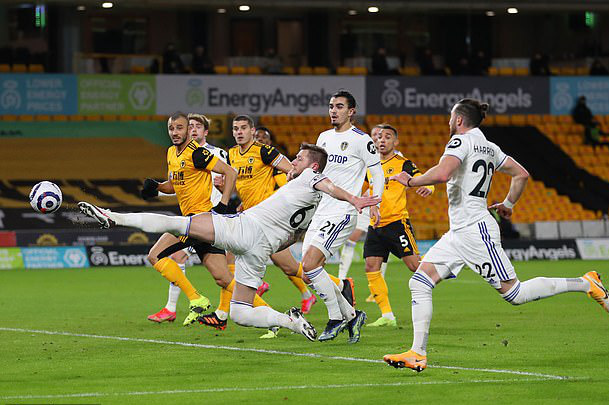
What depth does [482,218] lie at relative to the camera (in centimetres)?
954

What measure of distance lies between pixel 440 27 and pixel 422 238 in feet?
46.2

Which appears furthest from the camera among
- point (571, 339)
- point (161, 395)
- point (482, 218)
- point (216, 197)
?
point (216, 197)

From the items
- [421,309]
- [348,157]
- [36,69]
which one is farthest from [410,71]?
[421,309]

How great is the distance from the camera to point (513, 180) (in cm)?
1002

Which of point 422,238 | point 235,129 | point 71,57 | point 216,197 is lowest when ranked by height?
point 422,238

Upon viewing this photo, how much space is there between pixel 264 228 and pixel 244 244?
268 millimetres

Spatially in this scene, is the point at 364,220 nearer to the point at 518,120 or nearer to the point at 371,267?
the point at 371,267

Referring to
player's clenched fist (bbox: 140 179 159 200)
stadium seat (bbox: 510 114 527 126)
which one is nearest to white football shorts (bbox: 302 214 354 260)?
player's clenched fist (bbox: 140 179 159 200)

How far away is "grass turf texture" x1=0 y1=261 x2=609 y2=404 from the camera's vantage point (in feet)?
26.8

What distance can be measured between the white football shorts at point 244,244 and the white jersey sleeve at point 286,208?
0.09 meters

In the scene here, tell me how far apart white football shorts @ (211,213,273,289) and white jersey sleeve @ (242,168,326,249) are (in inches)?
3.5

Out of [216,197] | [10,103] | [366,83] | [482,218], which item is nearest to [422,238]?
[366,83]

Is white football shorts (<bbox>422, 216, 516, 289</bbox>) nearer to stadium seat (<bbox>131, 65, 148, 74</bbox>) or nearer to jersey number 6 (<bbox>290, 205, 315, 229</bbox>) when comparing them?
jersey number 6 (<bbox>290, 205, 315, 229</bbox>)

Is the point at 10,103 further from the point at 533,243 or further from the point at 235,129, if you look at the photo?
the point at 235,129
